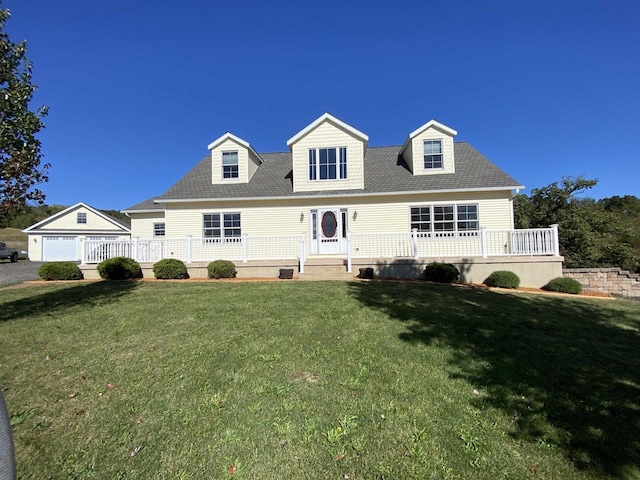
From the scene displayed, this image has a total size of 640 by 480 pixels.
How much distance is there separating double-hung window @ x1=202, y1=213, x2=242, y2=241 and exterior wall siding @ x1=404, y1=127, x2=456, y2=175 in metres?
8.93

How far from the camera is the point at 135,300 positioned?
7.96 m

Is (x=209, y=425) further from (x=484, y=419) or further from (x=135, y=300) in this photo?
(x=135, y=300)

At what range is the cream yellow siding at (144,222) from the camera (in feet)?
67.3

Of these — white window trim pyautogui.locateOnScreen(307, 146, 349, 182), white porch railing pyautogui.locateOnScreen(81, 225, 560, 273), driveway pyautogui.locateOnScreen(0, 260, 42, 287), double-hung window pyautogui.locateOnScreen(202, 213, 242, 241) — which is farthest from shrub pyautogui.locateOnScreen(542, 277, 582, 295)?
driveway pyautogui.locateOnScreen(0, 260, 42, 287)

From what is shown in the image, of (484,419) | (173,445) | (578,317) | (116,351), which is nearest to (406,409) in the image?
(484,419)

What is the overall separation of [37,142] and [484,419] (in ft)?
27.4

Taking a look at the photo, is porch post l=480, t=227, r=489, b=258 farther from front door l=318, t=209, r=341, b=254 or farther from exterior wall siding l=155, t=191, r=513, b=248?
front door l=318, t=209, r=341, b=254

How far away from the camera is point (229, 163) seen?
16.2 metres

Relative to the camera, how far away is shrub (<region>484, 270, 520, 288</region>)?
35.6 feet

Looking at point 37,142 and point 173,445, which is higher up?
point 37,142

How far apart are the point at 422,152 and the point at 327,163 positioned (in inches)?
182

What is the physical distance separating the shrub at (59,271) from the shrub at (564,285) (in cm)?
1734

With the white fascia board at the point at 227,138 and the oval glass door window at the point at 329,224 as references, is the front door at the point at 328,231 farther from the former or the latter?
the white fascia board at the point at 227,138

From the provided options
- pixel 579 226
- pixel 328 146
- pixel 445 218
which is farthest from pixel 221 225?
pixel 579 226
